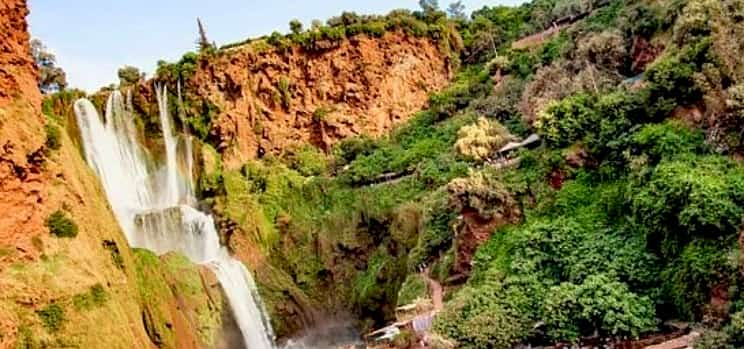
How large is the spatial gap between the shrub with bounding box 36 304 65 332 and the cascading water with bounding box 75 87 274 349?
11.4 metres

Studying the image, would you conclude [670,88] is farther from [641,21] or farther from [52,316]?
[52,316]

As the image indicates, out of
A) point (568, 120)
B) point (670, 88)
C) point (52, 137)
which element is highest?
point (52, 137)

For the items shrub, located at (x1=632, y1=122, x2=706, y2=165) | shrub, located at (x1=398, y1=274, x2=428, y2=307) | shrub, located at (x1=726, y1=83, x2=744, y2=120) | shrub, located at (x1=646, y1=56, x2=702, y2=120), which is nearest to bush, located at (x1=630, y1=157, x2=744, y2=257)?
shrub, located at (x1=632, y1=122, x2=706, y2=165)

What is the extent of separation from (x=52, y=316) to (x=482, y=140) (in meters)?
20.2

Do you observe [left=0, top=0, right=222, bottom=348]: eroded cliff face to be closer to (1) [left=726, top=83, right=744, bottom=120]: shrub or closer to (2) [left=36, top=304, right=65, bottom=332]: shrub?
(2) [left=36, top=304, right=65, bottom=332]: shrub

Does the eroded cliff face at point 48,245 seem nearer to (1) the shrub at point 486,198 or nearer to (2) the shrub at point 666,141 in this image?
(1) the shrub at point 486,198

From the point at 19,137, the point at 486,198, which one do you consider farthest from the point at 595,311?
the point at 19,137

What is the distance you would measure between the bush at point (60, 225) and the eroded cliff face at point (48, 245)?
0.46ft

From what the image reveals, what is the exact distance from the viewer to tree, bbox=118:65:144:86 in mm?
A: 43028

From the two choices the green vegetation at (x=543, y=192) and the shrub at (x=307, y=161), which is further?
the shrub at (x=307, y=161)

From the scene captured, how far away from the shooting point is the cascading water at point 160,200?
Answer: 32.2 metres

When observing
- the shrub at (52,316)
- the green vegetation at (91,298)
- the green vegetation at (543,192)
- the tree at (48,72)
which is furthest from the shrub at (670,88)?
the tree at (48,72)

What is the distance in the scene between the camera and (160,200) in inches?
1556

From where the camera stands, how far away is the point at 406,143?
136 ft
